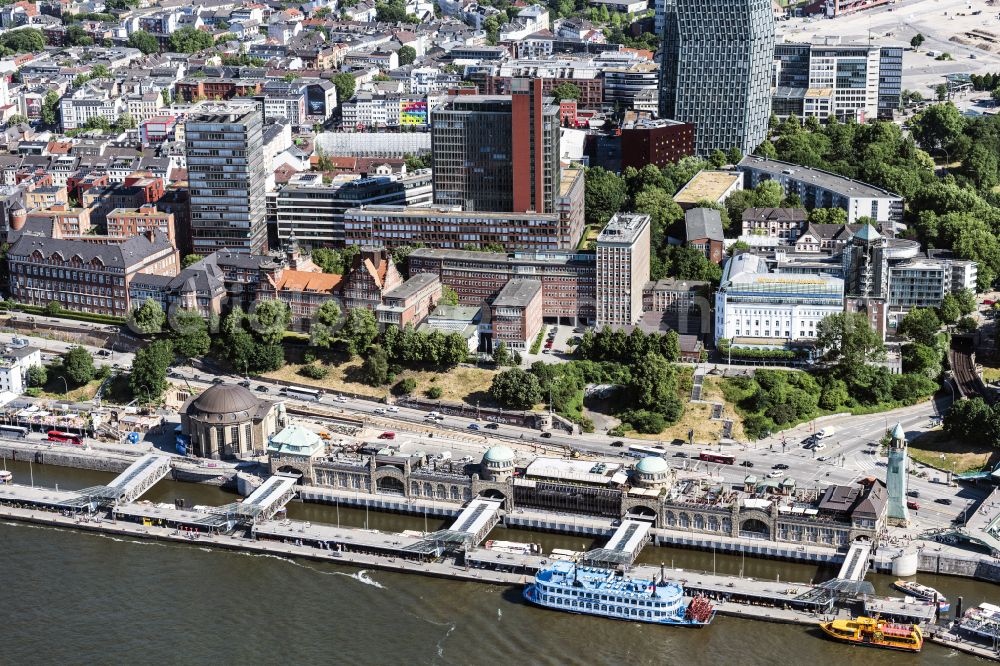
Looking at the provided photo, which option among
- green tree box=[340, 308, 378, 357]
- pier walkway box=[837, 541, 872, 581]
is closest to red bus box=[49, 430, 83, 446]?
green tree box=[340, 308, 378, 357]

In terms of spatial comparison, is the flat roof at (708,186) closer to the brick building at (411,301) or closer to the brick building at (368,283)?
the brick building at (411,301)

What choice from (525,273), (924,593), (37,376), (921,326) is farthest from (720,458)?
(37,376)

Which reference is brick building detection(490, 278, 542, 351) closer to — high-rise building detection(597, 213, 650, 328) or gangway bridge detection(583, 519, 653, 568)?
high-rise building detection(597, 213, 650, 328)

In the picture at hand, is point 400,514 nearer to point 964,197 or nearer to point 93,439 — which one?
point 93,439

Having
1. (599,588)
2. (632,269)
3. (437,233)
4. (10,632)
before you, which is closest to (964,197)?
(632,269)

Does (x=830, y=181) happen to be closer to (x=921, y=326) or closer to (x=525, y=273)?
(x=921, y=326)
